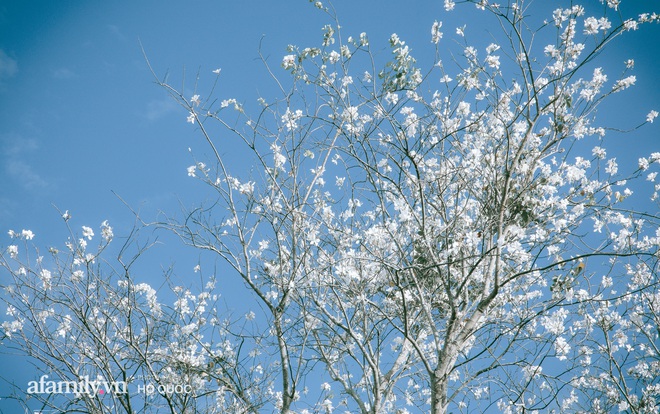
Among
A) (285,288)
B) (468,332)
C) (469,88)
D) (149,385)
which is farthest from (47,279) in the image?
(469,88)

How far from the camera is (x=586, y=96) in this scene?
161 inches

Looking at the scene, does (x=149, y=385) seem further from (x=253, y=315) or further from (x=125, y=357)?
(x=253, y=315)

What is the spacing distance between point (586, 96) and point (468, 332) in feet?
8.71

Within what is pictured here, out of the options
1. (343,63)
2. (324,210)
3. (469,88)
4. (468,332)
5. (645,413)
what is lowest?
(645,413)

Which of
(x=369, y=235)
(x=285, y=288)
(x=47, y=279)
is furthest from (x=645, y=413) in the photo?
(x=47, y=279)

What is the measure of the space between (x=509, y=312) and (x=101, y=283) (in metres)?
3.87

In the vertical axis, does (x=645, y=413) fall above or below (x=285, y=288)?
below

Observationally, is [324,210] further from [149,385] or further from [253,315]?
[149,385]

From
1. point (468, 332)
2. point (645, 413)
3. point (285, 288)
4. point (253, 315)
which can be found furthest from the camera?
point (253, 315)

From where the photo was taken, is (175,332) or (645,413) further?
(645,413)

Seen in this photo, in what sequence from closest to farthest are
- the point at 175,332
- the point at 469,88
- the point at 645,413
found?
the point at 469,88
the point at 175,332
the point at 645,413

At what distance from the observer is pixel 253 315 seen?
5383 millimetres

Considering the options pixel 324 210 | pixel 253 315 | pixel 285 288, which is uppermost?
pixel 324 210

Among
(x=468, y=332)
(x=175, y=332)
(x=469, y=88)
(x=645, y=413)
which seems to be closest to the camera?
(x=468, y=332)
